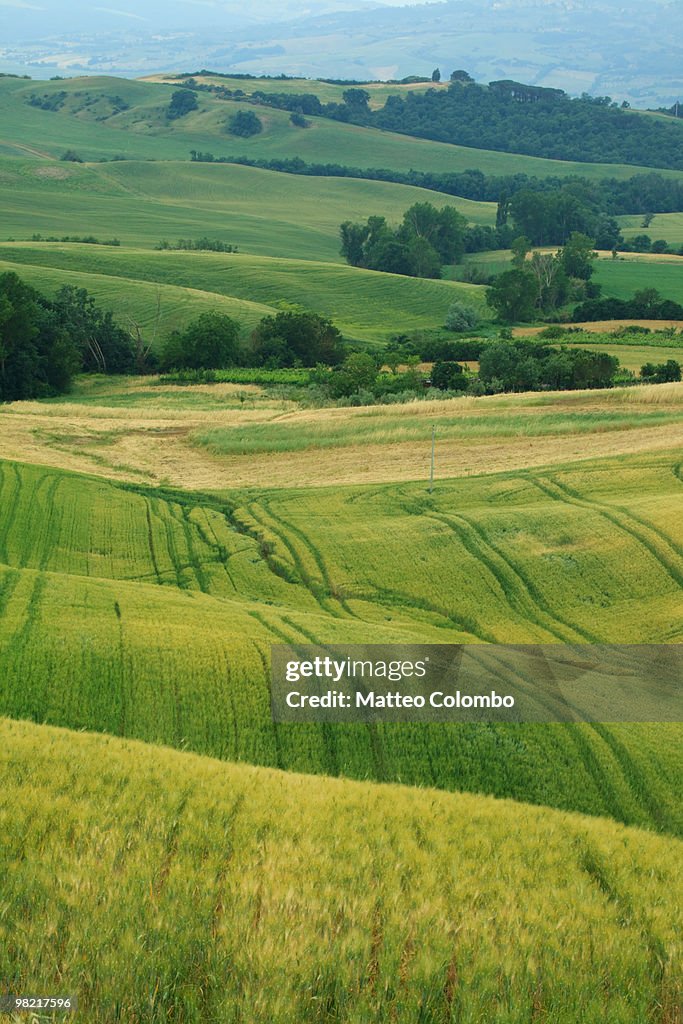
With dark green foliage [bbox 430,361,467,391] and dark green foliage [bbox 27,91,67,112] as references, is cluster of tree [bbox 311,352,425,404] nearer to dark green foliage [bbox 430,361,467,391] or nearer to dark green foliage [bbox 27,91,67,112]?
dark green foliage [bbox 430,361,467,391]

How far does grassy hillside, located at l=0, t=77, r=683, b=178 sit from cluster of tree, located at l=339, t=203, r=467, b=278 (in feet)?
189

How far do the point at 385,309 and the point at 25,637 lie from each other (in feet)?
271

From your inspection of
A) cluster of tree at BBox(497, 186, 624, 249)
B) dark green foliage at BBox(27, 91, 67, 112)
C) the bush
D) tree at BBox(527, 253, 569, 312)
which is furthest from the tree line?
the bush

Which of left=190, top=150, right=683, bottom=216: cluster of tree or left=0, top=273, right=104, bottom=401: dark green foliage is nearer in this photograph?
left=0, top=273, right=104, bottom=401: dark green foliage

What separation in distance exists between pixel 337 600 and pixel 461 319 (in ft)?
226

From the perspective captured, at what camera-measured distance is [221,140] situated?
18275 centimetres

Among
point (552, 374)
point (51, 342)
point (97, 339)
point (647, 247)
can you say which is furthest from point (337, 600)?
point (647, 247)

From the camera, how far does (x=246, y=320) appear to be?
8025 centimetres

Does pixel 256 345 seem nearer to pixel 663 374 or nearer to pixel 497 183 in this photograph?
pixel 663 374

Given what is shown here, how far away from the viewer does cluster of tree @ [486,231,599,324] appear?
305 feet

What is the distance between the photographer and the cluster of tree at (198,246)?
362 ft

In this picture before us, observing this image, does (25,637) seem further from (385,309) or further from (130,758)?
(385,309)

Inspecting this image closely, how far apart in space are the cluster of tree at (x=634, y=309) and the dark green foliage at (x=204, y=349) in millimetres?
35353

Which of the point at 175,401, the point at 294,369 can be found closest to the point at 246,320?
the point at 294,369
